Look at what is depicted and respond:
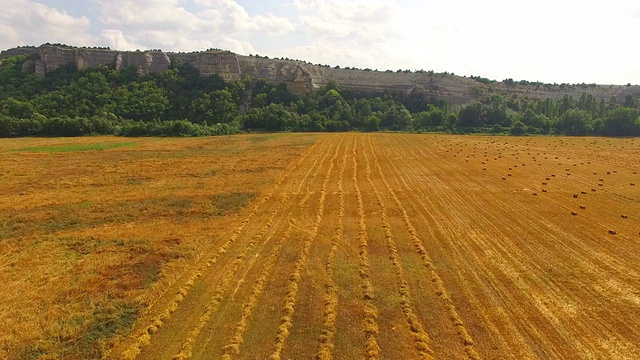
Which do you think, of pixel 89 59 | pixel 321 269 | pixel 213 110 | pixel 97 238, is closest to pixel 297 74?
pixel 213 110

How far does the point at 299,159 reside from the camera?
37.8m

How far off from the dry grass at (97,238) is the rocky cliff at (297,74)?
74524mm

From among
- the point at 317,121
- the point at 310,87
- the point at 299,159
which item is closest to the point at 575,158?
the point at 299,159

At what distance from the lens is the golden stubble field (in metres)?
8.71

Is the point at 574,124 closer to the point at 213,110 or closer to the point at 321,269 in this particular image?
the point at 213,110

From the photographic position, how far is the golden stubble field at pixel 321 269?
28.6ft

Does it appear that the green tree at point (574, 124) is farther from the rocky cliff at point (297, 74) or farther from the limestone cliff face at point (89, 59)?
the limestone cliff face at point (89, 59)

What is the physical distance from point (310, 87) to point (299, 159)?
241ft

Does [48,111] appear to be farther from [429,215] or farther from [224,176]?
[429,215]

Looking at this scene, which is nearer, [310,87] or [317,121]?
[317,121]

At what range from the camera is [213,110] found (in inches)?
3415

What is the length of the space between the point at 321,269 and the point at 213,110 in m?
79.4

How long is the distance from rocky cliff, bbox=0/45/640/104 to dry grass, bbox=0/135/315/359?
74.5 m

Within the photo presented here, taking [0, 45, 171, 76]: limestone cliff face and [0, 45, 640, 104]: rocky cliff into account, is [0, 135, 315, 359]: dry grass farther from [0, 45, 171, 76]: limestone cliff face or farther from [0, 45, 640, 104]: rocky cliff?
[0, 45, 640, 104]: rocky cliff
